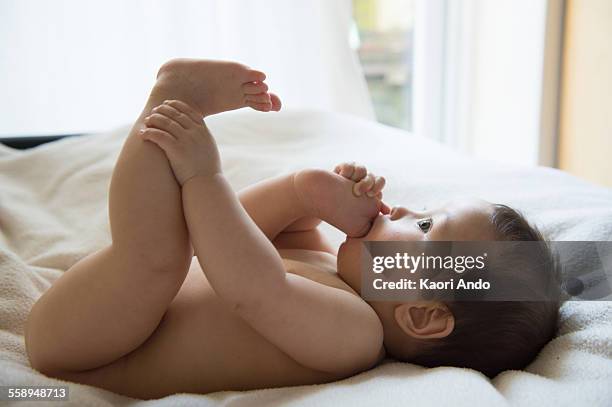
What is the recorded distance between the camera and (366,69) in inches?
106

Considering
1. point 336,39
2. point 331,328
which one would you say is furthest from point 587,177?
point 331,328

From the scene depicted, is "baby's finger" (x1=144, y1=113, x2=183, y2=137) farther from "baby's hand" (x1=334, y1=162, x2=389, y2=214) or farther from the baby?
"baby's hand" (x1=334, y1=162, x2=389, y2=214)

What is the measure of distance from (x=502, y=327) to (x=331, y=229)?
0.42 metres

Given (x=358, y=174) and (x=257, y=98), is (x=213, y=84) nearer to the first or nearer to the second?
(x=257, y=98)

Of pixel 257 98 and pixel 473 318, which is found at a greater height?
pixel 257 98

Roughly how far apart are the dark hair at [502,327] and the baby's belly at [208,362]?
15 cm

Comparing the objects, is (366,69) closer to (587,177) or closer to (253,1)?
(253,1)

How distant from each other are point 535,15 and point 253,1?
2.99 feet

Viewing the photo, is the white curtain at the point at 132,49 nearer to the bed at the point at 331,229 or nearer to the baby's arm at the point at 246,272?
the bed at the point at 331,229

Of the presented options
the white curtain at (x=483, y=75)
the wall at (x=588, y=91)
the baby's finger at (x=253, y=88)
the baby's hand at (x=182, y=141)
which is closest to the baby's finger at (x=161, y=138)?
the baby's hand at (x=182, y=141)

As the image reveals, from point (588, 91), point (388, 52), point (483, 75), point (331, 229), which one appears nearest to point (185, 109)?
point (331, 229)

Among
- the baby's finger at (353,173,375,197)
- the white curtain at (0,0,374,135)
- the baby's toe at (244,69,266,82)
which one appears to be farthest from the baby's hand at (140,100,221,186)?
the white curtain at (0,0,374,135)

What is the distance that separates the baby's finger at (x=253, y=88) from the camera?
0.79 m

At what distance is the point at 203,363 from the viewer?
73cm
